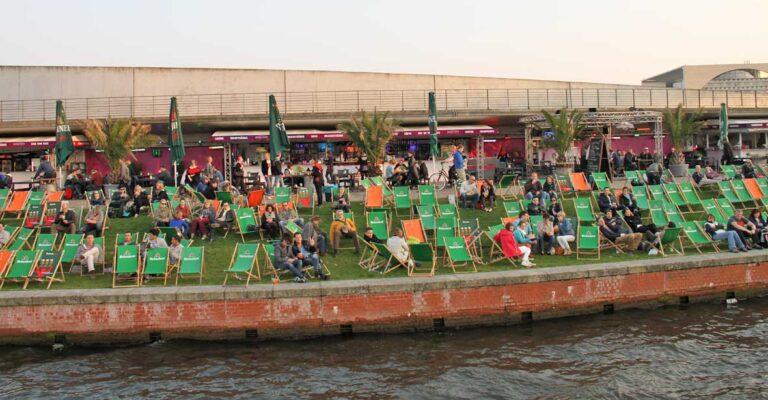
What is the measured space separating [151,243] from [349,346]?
4.62m

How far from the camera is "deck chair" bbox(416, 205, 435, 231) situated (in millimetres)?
16094

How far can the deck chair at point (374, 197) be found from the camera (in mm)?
18250

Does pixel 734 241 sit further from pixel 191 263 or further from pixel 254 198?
pixel 254 198

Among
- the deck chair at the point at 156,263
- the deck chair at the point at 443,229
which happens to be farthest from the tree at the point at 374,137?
the deck chair at the point at 156,263

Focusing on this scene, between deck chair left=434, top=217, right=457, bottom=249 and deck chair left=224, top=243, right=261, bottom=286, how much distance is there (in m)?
3.79

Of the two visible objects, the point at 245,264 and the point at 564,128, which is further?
the point at 564,128

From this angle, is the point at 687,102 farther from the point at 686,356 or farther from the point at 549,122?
the point at 686,356

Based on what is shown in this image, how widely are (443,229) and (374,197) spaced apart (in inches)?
143

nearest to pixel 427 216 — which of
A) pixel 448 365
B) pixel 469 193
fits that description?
pixel 469 193

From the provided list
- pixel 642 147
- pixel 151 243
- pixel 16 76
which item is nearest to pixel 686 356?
pixel 151 243

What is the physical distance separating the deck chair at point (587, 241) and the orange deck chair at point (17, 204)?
13410mm

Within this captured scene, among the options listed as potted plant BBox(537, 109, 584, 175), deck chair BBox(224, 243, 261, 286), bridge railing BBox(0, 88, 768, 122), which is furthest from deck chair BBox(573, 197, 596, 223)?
bridge railing BBox(0, 88, 768, 122)

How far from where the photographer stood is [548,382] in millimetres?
10062

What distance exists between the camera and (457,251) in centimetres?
1377
